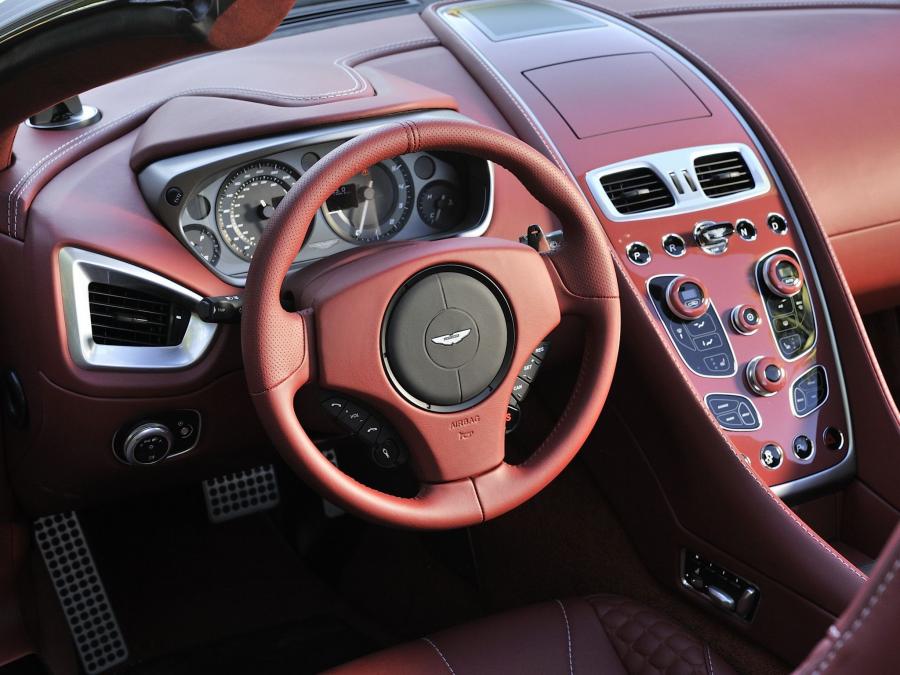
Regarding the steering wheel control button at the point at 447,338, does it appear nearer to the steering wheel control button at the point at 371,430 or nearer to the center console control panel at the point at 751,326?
the steering wheel control button at the point at 371,430

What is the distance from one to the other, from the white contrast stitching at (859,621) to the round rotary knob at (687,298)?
111 centimetres

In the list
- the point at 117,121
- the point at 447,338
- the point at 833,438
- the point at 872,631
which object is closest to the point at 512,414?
the point at 447,338

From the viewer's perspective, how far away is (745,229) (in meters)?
1.91

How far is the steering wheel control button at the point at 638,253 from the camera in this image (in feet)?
6.02

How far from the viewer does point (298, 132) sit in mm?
1618

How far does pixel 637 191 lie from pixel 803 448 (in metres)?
0.54

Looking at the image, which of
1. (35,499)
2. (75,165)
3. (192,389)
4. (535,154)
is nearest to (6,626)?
(35,499)

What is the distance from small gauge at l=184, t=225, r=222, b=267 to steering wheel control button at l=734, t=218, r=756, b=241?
923 millimetres

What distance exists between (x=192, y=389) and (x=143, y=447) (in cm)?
13

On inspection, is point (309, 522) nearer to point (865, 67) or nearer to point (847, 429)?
point (847, 429)

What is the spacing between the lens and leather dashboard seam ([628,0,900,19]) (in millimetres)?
2273

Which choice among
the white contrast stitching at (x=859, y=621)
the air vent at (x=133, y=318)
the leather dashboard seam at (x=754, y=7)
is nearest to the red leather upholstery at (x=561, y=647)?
the air vent at (x=133, y=318)

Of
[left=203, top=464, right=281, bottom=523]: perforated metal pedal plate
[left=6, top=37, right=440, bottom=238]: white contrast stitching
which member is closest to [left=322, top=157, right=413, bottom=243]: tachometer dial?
[left=6, top=37, right=440, bottom=238]: white contrast stitching

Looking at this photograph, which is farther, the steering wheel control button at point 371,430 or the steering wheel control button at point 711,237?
the steering wheel control button at point 711,237
